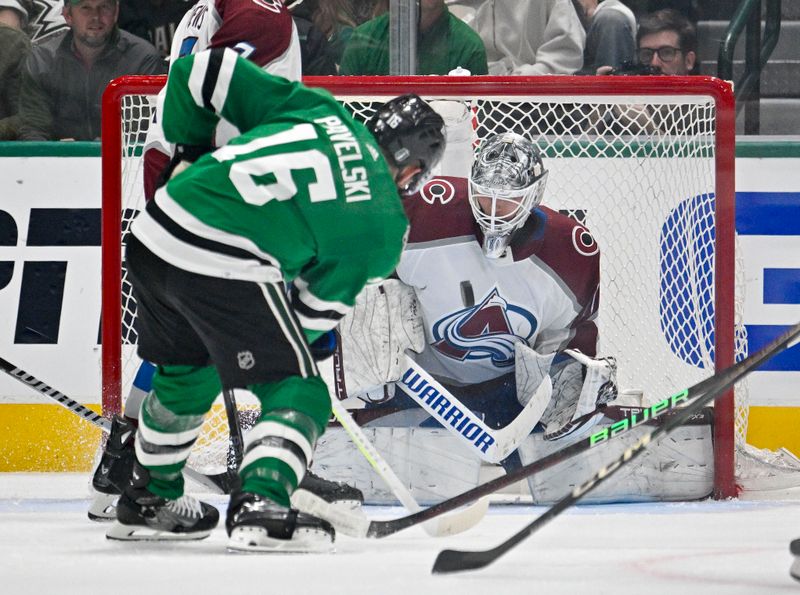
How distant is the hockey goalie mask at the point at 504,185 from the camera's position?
295 cm

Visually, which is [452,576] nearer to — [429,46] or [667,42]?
[429,46]

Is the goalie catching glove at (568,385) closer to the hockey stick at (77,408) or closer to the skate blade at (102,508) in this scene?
the hockey stick at (77,408)

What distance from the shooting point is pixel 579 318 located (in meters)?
3.11

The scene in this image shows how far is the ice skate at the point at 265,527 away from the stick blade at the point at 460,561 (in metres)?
0.27

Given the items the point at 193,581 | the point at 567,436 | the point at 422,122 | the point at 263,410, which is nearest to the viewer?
the point at 193,581

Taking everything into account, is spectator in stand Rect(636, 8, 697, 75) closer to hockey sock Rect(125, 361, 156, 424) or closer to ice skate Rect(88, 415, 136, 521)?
hockey sock Rect(125, 361, 156, 424)

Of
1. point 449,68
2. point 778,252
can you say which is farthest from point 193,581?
point 778,252

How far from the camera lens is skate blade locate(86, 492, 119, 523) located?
8.43 feet

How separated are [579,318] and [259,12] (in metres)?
1.09

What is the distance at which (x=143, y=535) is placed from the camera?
2.26 m

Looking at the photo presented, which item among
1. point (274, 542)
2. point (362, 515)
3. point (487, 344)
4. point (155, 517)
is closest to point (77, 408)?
point (155, 517)

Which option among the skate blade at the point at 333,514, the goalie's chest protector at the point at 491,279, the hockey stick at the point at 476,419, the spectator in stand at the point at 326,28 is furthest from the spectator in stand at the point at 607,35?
the skate blade at the point at 333,514

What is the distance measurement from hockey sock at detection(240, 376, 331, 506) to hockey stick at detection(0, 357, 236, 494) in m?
0.89

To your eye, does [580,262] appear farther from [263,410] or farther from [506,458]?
[263,410]
